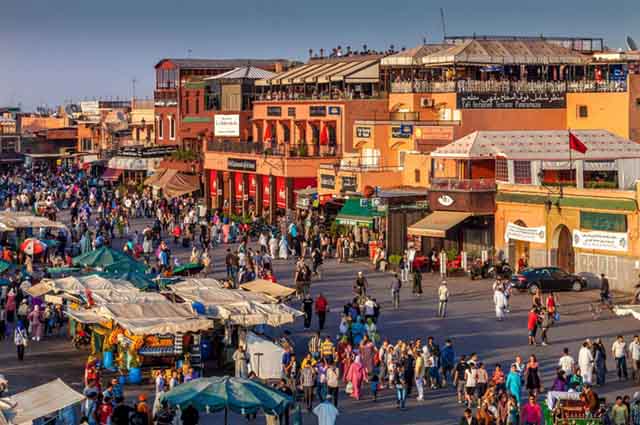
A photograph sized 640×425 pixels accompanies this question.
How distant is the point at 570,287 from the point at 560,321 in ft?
17.9

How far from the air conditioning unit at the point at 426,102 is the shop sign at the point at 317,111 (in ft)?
22.5

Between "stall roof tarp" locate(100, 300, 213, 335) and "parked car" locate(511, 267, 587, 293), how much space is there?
597 inches

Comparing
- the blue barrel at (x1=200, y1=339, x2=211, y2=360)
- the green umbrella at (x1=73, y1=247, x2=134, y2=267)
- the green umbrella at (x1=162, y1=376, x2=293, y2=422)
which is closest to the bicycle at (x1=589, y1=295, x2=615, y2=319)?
the blue barrel at (x1=200, y1=339, x2=211, y2=360)

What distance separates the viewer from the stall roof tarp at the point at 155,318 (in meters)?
30.8

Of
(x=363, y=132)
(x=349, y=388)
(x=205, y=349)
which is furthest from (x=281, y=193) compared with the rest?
(x=349, y=388)

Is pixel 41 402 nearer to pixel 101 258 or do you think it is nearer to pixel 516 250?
pixel 101 258

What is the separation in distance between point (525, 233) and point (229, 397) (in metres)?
25.3

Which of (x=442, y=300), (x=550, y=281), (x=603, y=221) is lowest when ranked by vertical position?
(x=442, y=300)

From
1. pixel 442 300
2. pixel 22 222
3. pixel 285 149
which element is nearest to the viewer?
pixel 442 300

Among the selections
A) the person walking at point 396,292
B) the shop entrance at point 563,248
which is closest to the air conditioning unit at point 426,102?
the shop entrance at point 563,248

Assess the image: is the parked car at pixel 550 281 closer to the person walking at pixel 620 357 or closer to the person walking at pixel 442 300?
the person walking at pixel 442 300

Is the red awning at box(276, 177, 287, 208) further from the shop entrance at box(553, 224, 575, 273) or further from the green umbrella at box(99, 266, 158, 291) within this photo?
the green umbrella at box(99, 266, 158, 291)

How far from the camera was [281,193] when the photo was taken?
227 ft

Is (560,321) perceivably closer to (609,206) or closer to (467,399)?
(609,206)
